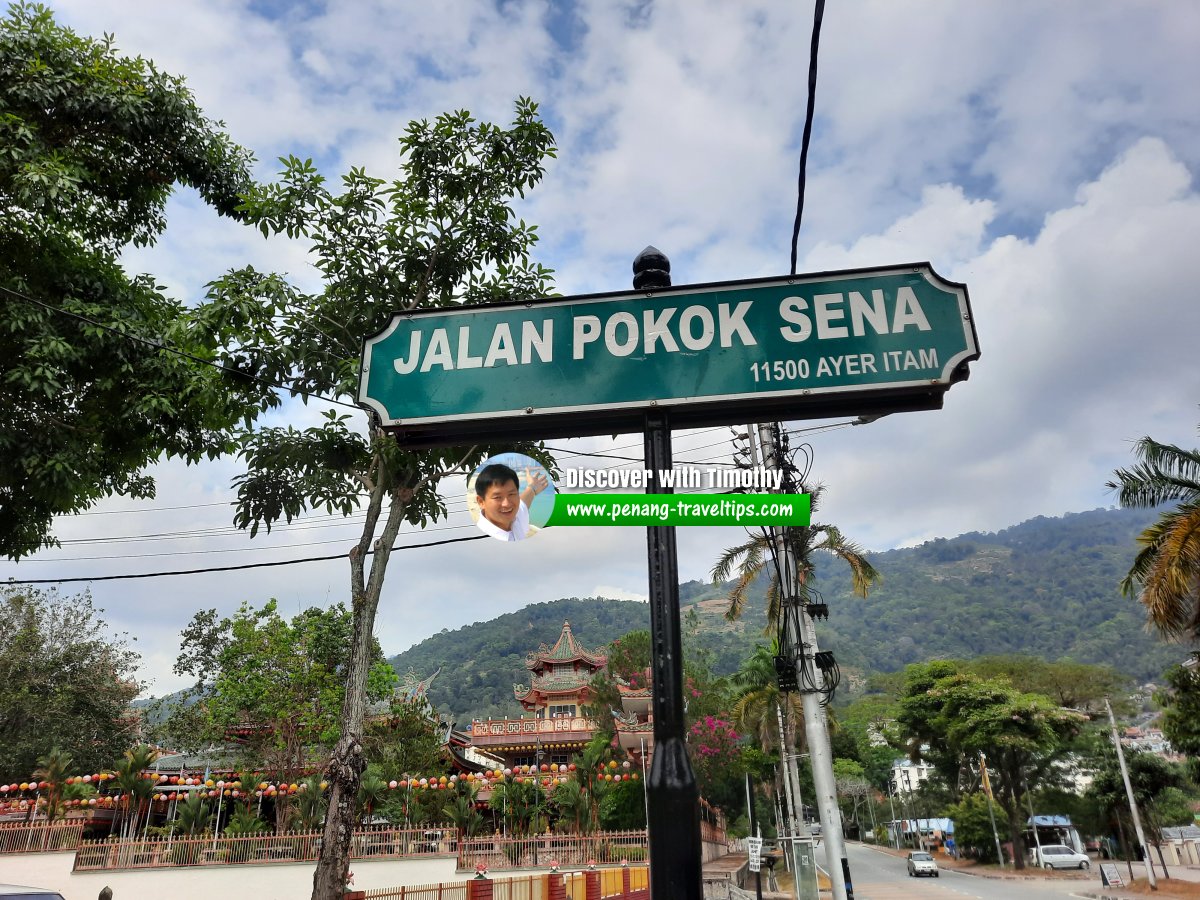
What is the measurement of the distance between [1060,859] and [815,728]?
124 ft

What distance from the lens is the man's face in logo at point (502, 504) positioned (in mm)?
2090

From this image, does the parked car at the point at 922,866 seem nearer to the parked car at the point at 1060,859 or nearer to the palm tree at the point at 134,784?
the parked car at the point at 1060,859

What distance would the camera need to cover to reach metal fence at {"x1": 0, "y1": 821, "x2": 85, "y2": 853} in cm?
2153

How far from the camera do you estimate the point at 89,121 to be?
34.6 ft

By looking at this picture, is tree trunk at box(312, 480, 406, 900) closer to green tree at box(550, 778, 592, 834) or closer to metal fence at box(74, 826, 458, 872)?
metal fence at box(74, 826, 458, 872)

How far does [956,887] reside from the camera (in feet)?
101

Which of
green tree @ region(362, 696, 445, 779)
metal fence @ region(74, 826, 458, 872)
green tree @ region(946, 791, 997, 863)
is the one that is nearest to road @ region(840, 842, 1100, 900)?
green tree @ region(946, 791, 997, 863)

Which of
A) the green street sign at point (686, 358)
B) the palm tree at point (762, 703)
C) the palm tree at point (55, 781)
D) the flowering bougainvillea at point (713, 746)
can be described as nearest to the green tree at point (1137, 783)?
the palm tree at point (762, 703)

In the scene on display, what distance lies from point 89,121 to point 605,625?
552ft

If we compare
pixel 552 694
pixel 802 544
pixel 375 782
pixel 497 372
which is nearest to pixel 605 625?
pixel 552 694

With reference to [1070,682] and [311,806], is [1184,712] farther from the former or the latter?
[1070,682]

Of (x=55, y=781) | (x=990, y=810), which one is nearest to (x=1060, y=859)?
(x=990, y=810)

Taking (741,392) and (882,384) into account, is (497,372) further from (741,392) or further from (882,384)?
(882,384)

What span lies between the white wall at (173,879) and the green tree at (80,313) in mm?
15346
